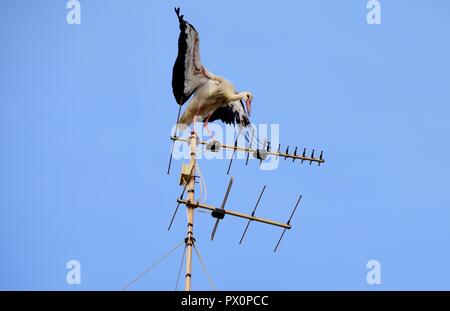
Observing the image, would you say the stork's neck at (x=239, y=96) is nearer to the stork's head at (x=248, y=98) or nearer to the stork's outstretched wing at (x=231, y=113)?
the stork's head at (x=248, y=98)

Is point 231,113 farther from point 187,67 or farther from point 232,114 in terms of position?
point 187,67

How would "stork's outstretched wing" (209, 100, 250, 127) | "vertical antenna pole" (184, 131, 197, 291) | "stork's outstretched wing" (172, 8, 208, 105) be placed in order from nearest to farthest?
"vertical antenna pole" (184, 131, 197, 291) → "stork's outstretched wing" (172, 8, 208, 105) → "stork's outstretched wing" (209, 100, 250, 127)

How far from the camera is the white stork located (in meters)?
17.6

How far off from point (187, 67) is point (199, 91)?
788 millimetres

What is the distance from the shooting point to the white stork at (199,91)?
1764cm

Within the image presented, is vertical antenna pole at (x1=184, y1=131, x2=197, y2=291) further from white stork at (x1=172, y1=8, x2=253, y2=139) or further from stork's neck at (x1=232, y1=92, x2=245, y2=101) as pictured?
stork's neck at (x1=232, y1=92, x2=245, y2=101)

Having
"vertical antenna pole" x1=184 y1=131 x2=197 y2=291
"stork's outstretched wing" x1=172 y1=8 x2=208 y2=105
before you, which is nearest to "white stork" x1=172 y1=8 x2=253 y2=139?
"stork's outstretched wing" x1=172 y1=8 x2=208 y2=105

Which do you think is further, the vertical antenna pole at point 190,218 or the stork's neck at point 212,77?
the stork's neck at point 212,77

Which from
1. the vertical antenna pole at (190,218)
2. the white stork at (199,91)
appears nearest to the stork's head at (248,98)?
the white stork at (199,91)

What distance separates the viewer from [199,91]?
18.5m

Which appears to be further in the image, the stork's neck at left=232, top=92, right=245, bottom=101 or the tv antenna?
the stork's neck at left=232, top=92, right=245, bottom=101

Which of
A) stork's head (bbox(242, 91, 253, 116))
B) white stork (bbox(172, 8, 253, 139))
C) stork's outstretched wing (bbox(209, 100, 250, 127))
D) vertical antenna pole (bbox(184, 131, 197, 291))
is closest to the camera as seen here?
vertical antenna pole (bbox(184, 131, 197, 291))
